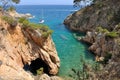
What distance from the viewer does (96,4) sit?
73.2m

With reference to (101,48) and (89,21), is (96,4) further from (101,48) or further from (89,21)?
(101,48)

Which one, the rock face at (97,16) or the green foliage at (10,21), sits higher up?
the green foliage at (10,21)

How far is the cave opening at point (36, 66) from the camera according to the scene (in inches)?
1373

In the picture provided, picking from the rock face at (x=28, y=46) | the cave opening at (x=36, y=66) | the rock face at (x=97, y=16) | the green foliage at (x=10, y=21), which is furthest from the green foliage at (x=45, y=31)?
the rock face at (x=97, y=16)

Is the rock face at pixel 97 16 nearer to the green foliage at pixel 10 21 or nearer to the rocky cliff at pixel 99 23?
the rocky cliff at pixel 99 23

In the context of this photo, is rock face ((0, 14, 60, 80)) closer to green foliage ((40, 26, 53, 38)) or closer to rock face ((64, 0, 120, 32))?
green foliage ((40, 26, 53, 38))

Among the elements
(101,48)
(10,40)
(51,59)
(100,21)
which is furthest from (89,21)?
(10,40)

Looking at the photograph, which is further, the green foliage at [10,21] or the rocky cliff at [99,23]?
the rocky cliff at [99,23]

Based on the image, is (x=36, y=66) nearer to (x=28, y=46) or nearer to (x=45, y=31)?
(x=28, y=46)

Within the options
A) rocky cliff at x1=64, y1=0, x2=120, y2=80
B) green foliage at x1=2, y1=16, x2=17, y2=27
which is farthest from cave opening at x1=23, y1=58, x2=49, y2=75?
rocky cliff at x1=64, y1=0, x2=120, y2=80

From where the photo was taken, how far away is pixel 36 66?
36344mm

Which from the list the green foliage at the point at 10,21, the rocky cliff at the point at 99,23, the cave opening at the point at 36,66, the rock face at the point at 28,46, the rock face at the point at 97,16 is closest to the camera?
the rock face at the point at 28,46

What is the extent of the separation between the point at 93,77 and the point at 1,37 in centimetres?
1383

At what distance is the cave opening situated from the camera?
114 ft
